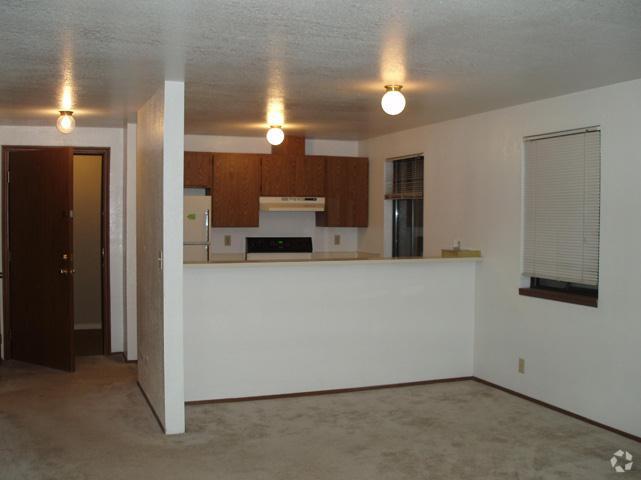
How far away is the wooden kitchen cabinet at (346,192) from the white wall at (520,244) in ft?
2.82

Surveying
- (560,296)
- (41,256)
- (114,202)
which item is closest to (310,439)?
(560,296)

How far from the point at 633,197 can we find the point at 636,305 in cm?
70

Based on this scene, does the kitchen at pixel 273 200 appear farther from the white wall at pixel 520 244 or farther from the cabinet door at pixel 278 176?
the white wall at pixel 520 244

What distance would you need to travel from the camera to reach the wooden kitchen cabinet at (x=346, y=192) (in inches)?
312

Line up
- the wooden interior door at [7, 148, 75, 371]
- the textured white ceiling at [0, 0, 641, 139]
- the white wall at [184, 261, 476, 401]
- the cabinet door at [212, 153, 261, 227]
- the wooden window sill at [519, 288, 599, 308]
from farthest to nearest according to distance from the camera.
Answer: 1. the cabinet door at [212, 153, 261, 227]
2. the wooden interior door at [7, 148, 75, 371]
3. the white wall at [184, 261, 476, 401]
4. the wooden window sill at [519, 288, 599, 308]
5. the textured white ceiling at [0, 0, 641, 139]

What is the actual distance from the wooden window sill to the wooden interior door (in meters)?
4.09

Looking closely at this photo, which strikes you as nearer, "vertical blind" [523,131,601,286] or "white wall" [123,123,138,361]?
"vertical blind" [523,131,601,286]

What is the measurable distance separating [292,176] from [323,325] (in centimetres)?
255

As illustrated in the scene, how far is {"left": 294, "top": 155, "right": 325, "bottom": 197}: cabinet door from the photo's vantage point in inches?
307

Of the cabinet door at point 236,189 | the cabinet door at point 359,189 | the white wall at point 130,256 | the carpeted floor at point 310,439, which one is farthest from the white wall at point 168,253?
the cabinet door at point 359,189

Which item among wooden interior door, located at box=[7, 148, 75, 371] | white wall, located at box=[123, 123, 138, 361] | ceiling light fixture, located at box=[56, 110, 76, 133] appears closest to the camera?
ceiling light fixture, located at box=[56, 110, 76, 133]

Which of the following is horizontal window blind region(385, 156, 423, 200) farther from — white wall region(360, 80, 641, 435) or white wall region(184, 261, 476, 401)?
white wall region(184, 261, 476, 401)

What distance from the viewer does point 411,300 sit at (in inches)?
233

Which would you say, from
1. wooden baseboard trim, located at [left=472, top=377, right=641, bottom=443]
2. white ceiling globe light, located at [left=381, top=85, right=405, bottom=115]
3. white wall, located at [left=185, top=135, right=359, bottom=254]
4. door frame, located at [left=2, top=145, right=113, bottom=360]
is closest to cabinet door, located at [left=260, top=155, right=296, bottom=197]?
white wall, located at [left=185, top=135, right=359, bottom=254]
